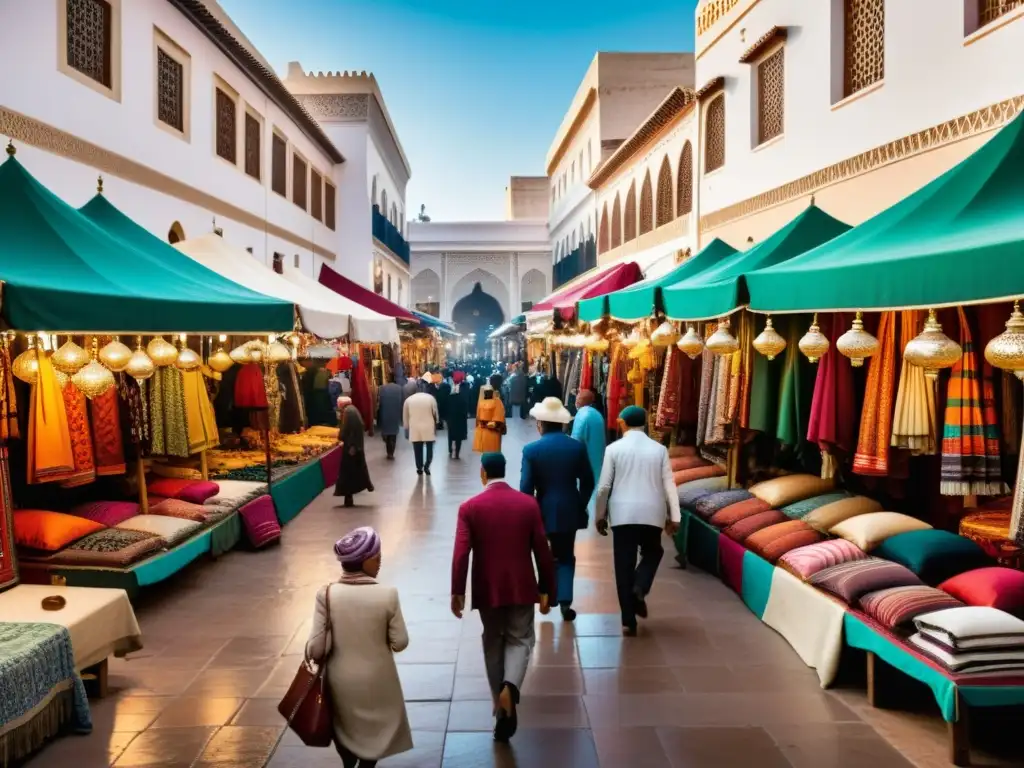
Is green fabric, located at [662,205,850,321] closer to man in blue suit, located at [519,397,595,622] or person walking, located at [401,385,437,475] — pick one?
man in blue suit, located at [519,397,595,622]

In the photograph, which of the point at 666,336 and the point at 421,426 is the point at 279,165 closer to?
the point at 421,426

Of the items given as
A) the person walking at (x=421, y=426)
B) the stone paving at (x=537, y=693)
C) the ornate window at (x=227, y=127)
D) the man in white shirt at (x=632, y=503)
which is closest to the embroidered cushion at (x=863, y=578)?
the stone paving at (x=537, y=693)

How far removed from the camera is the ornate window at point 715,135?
11.8 metres

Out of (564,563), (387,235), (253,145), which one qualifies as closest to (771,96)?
Answer: (564,563)

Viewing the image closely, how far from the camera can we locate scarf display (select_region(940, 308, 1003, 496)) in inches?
196

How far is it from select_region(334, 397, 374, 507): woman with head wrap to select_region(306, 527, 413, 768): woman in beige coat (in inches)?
260

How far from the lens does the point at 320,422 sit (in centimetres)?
1445

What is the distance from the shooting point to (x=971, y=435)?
16.4ft

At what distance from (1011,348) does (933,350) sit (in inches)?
22.6

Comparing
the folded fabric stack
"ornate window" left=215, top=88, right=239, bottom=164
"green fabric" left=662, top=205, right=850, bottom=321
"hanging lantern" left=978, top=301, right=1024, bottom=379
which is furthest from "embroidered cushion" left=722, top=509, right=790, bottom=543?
"ornate window" left=215, top=88, right=239, bottom=164

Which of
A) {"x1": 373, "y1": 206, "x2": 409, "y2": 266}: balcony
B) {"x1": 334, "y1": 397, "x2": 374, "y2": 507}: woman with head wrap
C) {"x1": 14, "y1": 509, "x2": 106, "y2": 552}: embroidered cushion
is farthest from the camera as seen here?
Result: {"x1": 373, "y1": 206, "x2": 409, "y2": 266}: balcony

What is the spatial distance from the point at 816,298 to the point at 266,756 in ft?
12.6

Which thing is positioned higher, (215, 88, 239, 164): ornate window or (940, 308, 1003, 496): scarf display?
(215, 88, 239, 164): ornate window

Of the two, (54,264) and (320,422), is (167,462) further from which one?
(320,422)
